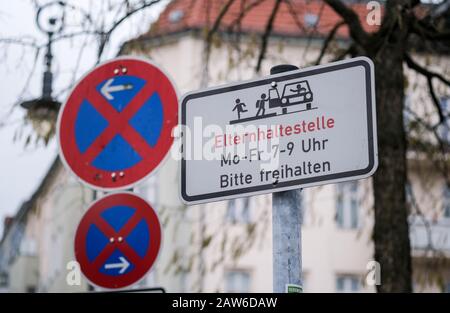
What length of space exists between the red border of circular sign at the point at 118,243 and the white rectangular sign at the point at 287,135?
0.60 m

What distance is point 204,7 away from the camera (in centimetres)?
Result: 969

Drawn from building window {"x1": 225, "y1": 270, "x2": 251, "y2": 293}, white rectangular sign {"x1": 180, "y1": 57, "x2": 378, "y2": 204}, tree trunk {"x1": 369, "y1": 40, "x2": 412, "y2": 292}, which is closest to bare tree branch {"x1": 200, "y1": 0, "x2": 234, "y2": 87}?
tree trunk {"x1": 369, "y1": 40, "x2": 412, "y2": 292}

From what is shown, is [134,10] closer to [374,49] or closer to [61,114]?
[374,49]

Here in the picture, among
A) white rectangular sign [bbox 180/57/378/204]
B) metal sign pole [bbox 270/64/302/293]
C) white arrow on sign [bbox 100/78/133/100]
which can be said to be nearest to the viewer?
metal sign pole [bbox 270/64/302/293]

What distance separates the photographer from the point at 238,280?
32250mm

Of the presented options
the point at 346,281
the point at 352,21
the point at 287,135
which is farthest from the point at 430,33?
the point at 346,281

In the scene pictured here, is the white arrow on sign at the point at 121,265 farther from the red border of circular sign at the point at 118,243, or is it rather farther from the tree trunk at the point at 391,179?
the tree trunk at the point at 391,179

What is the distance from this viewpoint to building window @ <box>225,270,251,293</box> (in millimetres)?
32125

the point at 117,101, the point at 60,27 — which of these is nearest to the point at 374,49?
the point at 60,27

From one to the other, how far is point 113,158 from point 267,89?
1.13 metres

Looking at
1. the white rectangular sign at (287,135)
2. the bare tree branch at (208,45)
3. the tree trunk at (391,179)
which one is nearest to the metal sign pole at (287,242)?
the white rectangular sign at (287,135)

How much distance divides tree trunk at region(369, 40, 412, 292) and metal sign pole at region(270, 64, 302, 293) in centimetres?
451

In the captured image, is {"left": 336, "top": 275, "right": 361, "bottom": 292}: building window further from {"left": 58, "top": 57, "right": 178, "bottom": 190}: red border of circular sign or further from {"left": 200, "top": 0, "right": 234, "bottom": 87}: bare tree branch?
{"left": 58, "top": 57, "right": 178, "bottom": 190}: red border of circular sign

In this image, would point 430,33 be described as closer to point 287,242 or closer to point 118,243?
point 118,243
